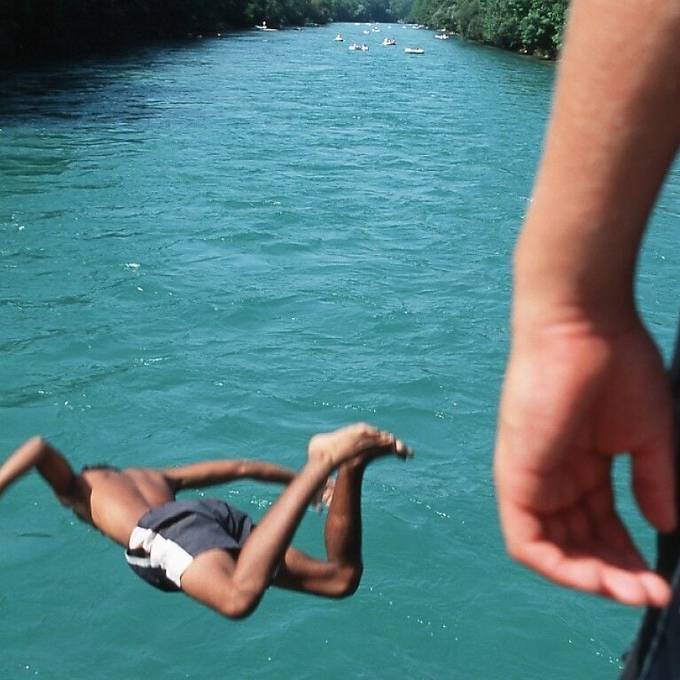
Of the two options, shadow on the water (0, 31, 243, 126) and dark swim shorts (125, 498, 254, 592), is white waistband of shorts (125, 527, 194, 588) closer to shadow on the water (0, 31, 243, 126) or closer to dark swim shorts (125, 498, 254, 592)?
dark swim shorts (125, 498, 254, 592)

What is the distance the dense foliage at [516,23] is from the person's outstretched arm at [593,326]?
3800cm

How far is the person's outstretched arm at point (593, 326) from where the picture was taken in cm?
91

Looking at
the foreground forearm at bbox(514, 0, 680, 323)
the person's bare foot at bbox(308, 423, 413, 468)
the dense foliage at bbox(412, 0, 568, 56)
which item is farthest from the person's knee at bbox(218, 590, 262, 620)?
the dense foliage at bbox(412, 0, 568, 56)

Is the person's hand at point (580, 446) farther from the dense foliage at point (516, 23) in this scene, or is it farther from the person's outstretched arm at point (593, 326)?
the dense foliage at point (516, 23)

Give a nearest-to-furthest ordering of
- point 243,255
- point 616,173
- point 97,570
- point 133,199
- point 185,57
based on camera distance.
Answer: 1. point 616,173
2. point 97,570
3. point 243,255
4. point 133,199
5. point 185,57

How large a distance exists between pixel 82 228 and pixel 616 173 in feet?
32.0

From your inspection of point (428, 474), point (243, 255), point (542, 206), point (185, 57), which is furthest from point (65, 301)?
point (185, 57)

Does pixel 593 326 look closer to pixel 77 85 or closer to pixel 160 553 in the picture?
pixel 160 553

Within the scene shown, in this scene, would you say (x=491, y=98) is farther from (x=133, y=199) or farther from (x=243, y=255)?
(x=243, y=255)

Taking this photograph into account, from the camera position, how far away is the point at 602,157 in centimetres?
93

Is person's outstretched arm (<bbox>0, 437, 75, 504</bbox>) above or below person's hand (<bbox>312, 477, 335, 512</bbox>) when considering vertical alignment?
above

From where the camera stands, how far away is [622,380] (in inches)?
39.1

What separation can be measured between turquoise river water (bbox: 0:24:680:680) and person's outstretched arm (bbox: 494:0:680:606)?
11.4 feet

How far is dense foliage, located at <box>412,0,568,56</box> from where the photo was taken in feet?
132
